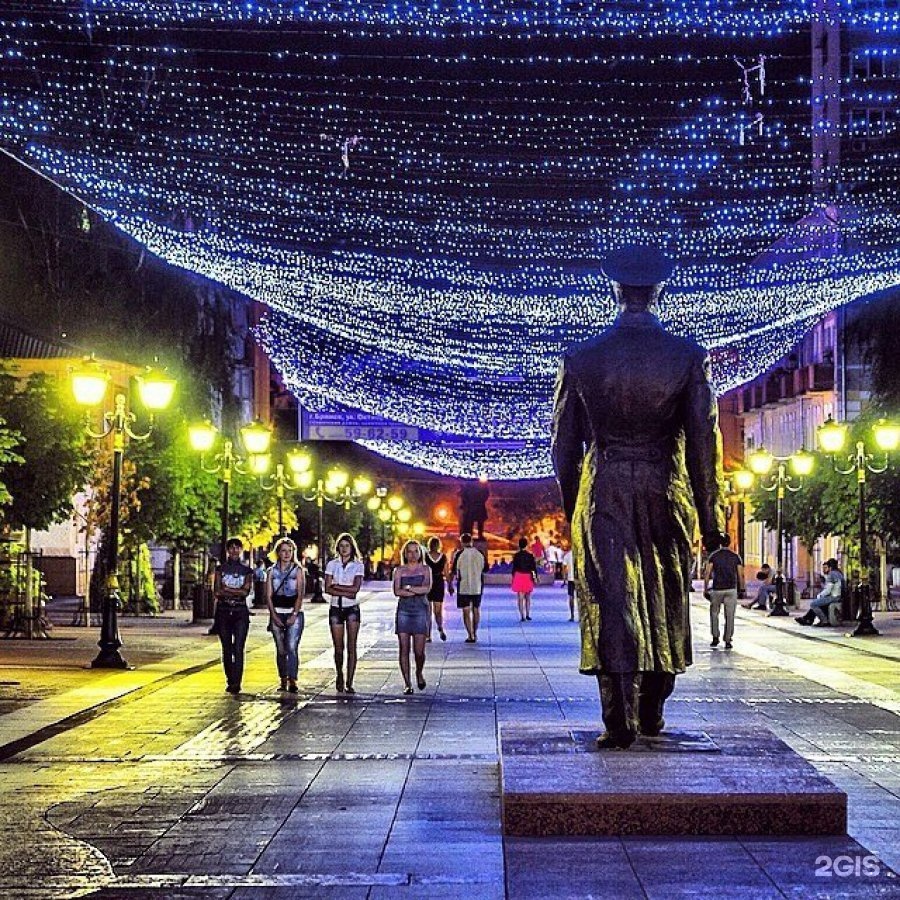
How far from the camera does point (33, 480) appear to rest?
31375mm

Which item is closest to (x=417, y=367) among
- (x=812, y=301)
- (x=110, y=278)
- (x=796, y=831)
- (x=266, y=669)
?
(x=110, y=278)

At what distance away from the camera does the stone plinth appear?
970 cm

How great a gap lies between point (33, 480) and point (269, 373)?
57837mm

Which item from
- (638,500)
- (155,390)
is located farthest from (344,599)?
(638,500)

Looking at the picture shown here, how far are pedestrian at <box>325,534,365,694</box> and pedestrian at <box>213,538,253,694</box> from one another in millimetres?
952

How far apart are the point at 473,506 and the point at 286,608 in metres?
100

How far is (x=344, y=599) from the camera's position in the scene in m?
20.5

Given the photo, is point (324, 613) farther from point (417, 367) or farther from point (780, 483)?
point (417, 367)

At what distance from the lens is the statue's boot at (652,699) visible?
37.4 ft

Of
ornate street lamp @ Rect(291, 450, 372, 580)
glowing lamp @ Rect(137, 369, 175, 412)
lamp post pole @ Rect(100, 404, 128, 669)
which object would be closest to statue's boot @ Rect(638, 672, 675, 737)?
lamp post pole @ Rect(100, 404, 128, 669)

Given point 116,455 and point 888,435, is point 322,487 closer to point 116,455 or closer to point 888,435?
point 888,435

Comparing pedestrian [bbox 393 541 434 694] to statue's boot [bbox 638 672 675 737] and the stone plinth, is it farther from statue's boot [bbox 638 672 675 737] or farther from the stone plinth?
the stone plinth

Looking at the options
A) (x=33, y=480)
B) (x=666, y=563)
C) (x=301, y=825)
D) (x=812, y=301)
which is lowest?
(x=301, y=825)

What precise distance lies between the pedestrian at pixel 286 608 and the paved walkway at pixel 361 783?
1.42 ft
